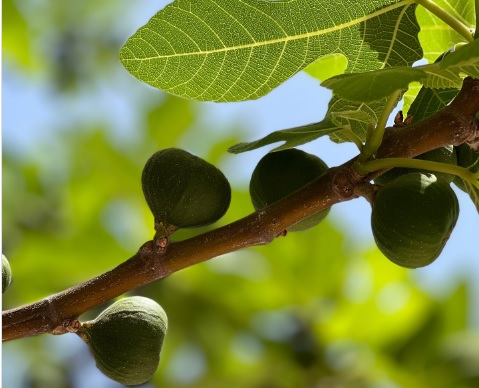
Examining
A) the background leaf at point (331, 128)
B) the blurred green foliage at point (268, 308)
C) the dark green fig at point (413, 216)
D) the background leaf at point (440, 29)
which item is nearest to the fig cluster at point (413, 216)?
the dark green fig at point (413, 216)

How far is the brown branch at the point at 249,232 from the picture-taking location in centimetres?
107

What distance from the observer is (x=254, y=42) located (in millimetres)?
1173

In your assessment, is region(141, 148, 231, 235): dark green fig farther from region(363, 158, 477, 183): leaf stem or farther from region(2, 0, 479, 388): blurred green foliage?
region(2, 0, 479, 388): blurred green foliage

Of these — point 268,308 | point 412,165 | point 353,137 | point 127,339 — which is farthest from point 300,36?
point 268,308

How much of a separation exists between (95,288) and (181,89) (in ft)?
1.11

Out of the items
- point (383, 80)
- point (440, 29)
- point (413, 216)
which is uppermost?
point (440, 29)

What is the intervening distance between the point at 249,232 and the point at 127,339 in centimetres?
26

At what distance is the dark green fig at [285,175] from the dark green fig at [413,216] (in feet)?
0.44

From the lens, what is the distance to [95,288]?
1.11 meters

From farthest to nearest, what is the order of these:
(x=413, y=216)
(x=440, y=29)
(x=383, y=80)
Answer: (x=440, y=29) → (x=413, y=216) → (x=383, y=80)

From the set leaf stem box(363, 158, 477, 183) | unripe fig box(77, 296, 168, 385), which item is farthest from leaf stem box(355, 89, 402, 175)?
unripe fig box(77, 296, 168, 385)

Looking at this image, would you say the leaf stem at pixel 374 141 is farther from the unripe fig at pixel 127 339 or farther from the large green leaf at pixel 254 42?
the unripe fig at pixel 127 339

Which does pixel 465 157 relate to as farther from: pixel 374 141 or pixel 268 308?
pixel 268 308

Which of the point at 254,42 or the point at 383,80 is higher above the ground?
the point at 254,42
